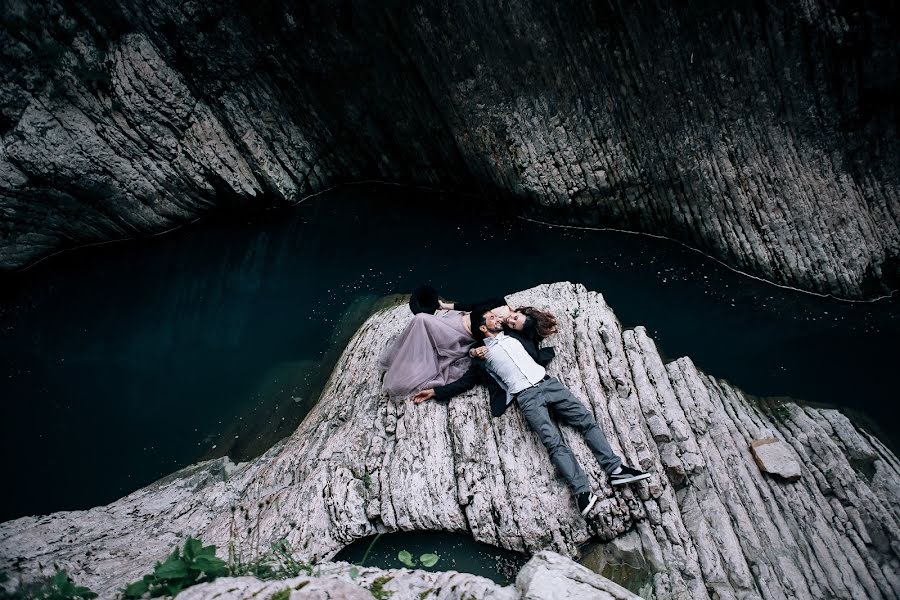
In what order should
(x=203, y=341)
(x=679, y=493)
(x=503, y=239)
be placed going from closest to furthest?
(x=679, y=493), (x=203, y=341), (x=503, y=239)

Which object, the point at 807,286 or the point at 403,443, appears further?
the point at 807,286

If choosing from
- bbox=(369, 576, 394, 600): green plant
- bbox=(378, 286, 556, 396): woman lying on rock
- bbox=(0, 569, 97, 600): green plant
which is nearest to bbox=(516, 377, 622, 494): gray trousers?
bbox=(378, 286, 556, 396): woman lying on rock

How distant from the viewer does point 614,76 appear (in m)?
8.67

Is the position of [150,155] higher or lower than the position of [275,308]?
higher

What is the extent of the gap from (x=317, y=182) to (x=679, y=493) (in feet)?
30.5

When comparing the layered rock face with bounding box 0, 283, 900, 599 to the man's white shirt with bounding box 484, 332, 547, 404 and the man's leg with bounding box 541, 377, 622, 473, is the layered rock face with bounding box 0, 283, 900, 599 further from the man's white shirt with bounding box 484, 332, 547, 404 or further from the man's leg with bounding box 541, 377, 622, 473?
the man's white shirt with bounding box 484, 332, 547, 404

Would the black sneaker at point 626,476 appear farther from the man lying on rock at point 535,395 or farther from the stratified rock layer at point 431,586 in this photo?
the stratified rock layer at point 431,586

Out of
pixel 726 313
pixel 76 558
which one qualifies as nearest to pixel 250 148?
pixel 76 558

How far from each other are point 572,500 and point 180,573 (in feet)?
11.3

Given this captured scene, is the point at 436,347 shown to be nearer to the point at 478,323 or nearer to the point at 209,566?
the point at 478,323

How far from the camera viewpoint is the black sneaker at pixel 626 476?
5.37 metres

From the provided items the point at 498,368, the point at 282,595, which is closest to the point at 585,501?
the point at 498,368

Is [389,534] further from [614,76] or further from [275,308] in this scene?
[614,76]

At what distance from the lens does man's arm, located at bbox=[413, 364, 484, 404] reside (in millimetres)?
6344
